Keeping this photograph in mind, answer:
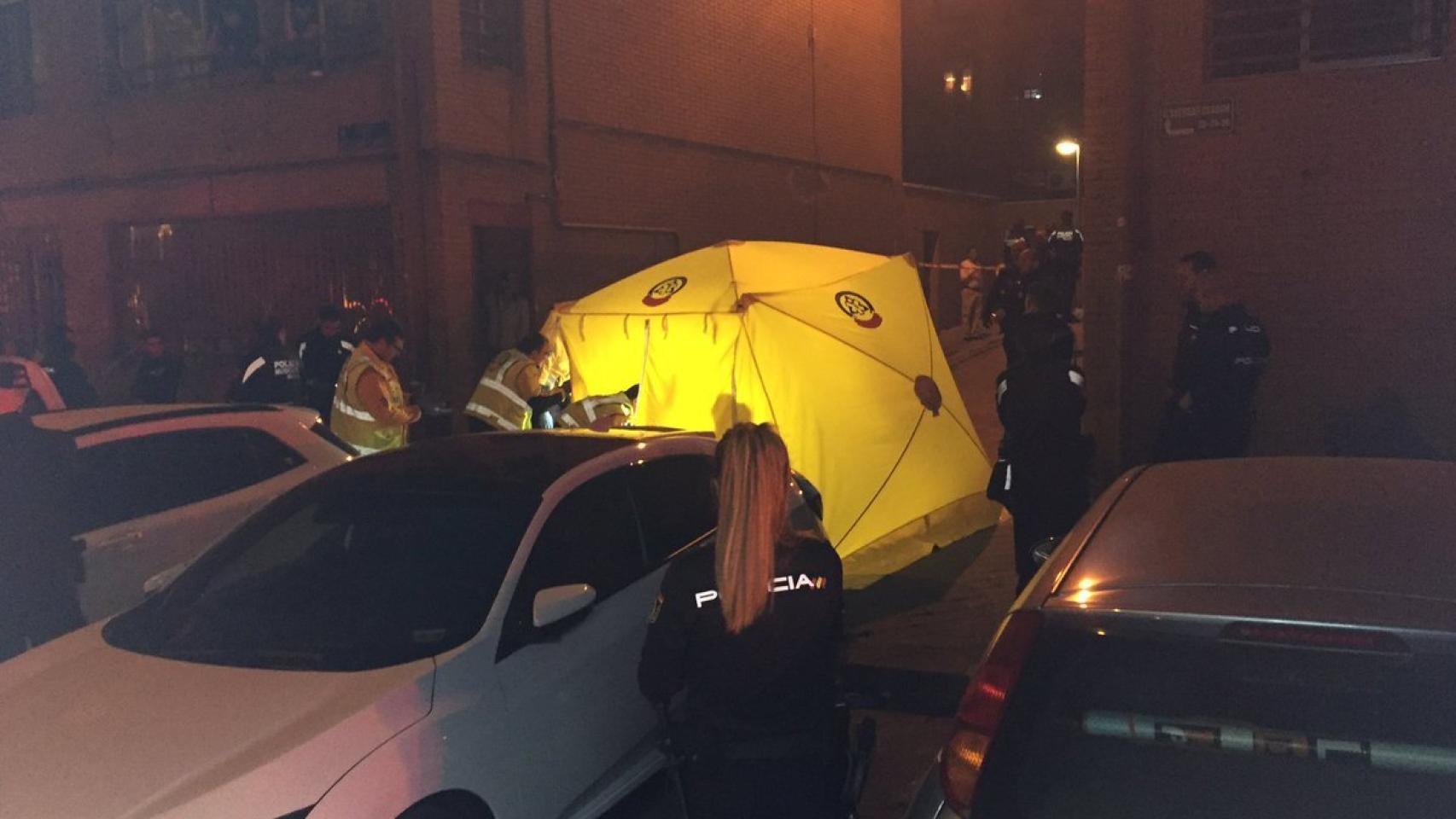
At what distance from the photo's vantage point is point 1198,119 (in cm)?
959

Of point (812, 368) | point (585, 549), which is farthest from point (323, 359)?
point (585, 549)

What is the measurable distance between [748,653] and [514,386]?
18.7 feet

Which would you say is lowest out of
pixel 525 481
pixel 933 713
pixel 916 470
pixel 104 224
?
pixel 933 713

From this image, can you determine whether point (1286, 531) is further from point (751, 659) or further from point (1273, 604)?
point (751, 659)

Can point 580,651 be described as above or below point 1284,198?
below

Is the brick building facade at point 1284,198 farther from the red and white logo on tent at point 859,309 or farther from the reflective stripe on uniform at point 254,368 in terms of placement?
the reflective stripe on uniform at point 254,368

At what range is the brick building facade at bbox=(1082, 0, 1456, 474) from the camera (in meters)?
8.93

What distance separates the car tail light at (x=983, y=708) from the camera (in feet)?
8.84

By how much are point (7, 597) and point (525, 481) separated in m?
2.49

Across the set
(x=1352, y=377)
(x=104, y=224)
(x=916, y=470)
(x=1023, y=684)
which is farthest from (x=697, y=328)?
(x=104, y=224)

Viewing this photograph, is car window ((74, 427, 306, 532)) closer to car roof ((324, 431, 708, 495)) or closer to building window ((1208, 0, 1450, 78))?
car roof ((324, 431, 708, 495))

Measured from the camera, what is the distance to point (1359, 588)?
2.57 meters

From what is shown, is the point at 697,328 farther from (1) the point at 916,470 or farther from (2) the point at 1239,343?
(2) the point at 1239,343

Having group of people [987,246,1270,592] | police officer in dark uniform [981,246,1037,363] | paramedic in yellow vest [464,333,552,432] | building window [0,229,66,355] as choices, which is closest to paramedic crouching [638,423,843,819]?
group of people [987,246,1270,592]
